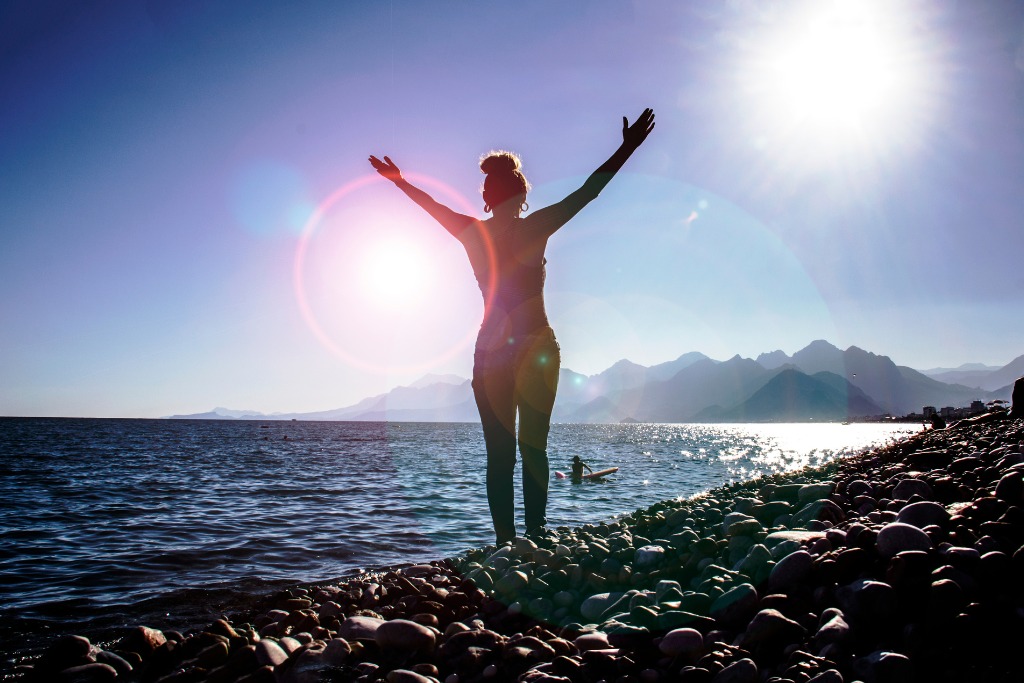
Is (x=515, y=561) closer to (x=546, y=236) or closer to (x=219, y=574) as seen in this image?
(x=546, y=236)

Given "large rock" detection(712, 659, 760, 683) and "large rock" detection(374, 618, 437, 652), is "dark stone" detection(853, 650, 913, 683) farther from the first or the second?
"large rock" detection(374, 618, 437, 652)

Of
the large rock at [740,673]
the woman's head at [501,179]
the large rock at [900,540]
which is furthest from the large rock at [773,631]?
the woman's head at [501,179]

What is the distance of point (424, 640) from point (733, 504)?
512cm

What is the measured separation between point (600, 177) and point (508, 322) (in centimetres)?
161

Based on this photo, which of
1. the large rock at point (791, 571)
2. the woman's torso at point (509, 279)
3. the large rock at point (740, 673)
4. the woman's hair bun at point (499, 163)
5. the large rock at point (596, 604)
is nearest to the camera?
the large rock at point (740, 673)

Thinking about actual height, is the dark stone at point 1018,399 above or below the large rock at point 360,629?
above

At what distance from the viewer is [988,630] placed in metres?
2.01

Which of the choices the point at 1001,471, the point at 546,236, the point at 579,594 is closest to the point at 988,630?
the point at 579,594

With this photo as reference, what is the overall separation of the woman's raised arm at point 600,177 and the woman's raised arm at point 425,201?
0.88 m

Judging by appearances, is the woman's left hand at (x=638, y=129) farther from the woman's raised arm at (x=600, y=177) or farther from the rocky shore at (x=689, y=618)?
the rocky shore at (x=689, y=618)

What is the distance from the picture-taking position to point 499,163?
5.26 meters

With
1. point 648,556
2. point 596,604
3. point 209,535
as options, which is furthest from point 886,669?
point 209,535

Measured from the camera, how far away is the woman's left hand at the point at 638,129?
4.31 meters

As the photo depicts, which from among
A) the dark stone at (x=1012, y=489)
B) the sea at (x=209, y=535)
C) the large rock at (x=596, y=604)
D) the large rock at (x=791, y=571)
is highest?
the dark stone at (x=1012, y=489)
